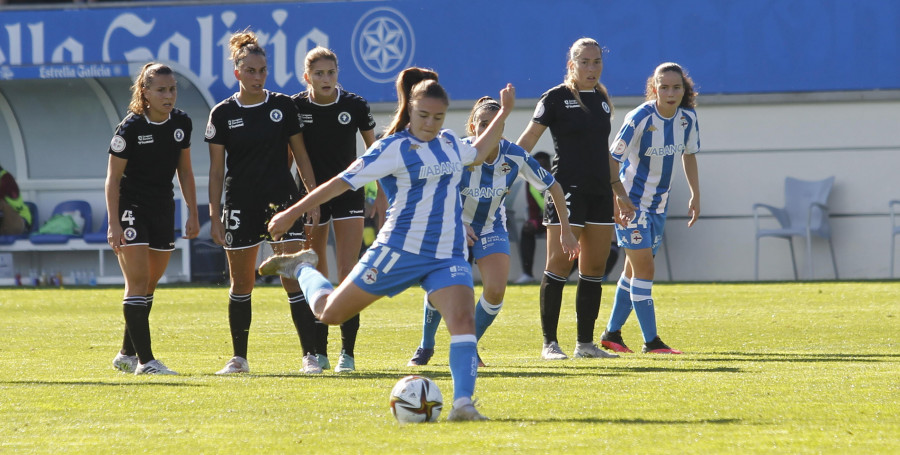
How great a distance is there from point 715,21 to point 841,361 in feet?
38.2


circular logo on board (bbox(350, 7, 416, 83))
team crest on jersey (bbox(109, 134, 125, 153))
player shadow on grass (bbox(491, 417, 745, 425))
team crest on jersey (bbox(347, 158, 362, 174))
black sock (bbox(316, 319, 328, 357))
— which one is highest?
circular logo on board (bbox(350, 7, 416, 83))

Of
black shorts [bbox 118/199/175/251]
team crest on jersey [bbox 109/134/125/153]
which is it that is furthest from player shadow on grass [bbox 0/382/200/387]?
team crest on jersey [bbox 109/134/125/153]

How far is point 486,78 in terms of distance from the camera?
752 inches

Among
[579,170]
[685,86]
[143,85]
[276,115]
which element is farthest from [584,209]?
[143,85]

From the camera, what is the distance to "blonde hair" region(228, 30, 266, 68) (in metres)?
7.09

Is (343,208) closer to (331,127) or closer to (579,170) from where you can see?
(331,127)

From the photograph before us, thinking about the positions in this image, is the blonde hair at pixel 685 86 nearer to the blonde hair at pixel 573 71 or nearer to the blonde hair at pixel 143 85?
the blonde hair at pixel 573 71

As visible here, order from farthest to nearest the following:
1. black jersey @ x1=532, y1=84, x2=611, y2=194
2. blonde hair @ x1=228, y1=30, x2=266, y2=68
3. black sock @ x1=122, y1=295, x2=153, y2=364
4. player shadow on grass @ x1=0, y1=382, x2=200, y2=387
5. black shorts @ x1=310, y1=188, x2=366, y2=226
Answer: black jersey @ x1=532, y1=84, x2=611, y2=194
black shorts @ x1=310, y1=188, x2=366, y2=226
black sock @ x1=122, y1=295, x2=153, y2=364
blonde hair @ x1=228, y1=30, x2=266, y2=68
player shadow on grass @ x1=0, y1=382, x2=200, y2=387

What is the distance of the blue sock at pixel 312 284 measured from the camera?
5.75 meters

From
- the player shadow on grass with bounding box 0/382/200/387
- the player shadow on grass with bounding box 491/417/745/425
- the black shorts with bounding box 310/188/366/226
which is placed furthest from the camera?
the black shorts with bounding box 310/188/366/226

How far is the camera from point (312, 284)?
19.3 feet

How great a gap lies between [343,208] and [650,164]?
89.2 inches

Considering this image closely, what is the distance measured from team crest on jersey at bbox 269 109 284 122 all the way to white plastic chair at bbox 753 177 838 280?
39.9 feet

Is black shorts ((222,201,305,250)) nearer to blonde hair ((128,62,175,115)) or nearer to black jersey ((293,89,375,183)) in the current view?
black jersey ((293,89,375,183))
